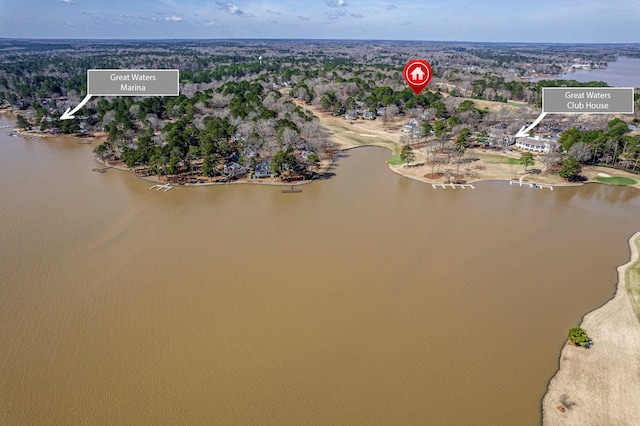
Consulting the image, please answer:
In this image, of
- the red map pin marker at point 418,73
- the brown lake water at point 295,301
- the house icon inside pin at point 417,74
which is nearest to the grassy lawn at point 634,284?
the brown lake water at point 295,301

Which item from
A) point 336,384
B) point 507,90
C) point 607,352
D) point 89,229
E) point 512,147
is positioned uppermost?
point 507,90

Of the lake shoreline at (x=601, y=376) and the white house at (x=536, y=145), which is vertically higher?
the white house at (x=536, y=145)

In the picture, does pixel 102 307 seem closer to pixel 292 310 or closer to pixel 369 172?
pixel 292 310

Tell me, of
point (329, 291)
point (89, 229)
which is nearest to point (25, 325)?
point (89, 229)

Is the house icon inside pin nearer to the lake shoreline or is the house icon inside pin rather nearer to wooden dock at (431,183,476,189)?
wooden dock at (431,183,476,189)

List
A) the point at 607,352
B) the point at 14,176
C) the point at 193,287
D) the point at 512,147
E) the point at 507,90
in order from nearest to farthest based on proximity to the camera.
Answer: the point at 607,352 → the point at 193,287 → the point at 14,176 → the point at 512,147 → the point at 507,90

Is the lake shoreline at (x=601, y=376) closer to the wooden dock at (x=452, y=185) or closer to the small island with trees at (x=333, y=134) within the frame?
the wooden dock at (x=452, y=185)

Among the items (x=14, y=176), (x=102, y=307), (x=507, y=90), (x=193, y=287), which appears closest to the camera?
(x=102, y=307)
